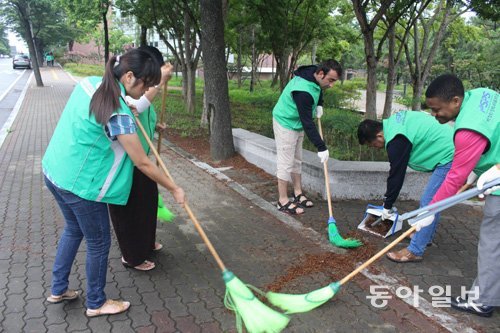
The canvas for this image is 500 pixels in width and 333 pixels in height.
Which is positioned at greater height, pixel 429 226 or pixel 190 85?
pixel 190 85

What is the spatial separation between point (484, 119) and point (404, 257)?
153 centimetres

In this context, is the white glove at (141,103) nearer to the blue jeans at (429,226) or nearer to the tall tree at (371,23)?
the blue jeans at (429,226)

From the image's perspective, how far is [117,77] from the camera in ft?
7.97

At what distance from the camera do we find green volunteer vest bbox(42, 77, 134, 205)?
2377 mm

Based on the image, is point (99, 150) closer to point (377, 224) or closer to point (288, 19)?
point (377, 224)

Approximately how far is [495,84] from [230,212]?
2254cm

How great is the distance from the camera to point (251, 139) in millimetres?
6680

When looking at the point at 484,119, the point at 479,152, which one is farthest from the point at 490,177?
the point at 484,119

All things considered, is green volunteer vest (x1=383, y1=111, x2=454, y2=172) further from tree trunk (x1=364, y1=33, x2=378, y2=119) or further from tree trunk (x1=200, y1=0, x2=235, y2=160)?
tree trunk (x1=364, y1=33, x2=378, y2=119)

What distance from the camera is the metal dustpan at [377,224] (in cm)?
402

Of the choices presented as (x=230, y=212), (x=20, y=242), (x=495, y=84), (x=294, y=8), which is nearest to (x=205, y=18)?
(x=230, y=212)

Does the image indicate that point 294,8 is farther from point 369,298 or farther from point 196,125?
point 369,298

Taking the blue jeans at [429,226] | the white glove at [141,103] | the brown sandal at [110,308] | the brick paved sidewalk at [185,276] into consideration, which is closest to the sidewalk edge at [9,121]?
the brick paved sidewalk at [185,276]

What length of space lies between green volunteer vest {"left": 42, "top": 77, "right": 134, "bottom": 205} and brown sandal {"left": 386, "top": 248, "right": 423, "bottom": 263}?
95.0 inches
